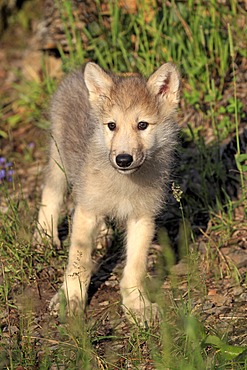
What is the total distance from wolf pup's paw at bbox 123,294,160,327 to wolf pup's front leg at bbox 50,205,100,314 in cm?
31

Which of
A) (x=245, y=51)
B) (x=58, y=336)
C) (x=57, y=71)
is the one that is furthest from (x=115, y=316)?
(x=57, y=71)

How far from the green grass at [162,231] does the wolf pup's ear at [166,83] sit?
576 mm

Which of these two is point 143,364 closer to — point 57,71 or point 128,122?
point 128,122

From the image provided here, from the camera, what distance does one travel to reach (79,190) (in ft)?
16.3

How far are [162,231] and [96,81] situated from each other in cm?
152

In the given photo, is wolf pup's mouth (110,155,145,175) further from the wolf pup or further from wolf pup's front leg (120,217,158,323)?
wolf pup's front leg (120,217,158,323)

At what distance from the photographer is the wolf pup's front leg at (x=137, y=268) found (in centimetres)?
484

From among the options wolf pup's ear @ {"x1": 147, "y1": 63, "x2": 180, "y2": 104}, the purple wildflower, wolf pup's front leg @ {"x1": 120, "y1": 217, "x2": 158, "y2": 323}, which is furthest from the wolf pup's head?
the purple wildflower

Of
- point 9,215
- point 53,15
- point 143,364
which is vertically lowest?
point 143,364

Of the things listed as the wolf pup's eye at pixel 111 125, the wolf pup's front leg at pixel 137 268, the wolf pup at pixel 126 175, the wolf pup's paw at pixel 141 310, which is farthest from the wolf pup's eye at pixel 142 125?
the wolf pup's paw at pixel 141 310

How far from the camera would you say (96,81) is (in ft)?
16.1

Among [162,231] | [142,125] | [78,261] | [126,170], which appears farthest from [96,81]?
[162,231]

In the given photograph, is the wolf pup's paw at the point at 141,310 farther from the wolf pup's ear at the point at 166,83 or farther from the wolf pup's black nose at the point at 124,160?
the wolf pup's ear at the point at 166,83

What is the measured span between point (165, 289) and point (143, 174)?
86 cm
